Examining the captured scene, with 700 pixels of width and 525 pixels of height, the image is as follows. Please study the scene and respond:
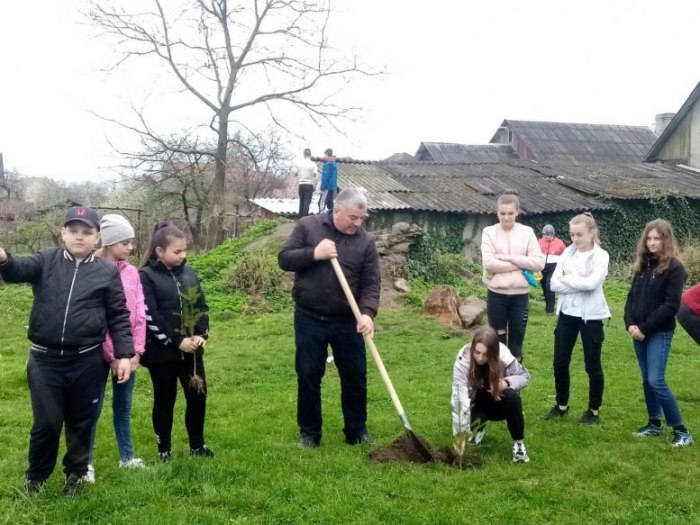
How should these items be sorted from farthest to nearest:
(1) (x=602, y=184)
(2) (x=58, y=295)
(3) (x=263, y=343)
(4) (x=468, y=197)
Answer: (1) (x=602, y=184) < (4) (x=468, y=197) < (3) (x=263, y=343) < (2) (x=58, y=295)

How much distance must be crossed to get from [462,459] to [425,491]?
2.17 ft

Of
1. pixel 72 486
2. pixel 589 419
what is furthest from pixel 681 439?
pixel 72 486

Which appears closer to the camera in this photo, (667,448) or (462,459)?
(462,459)

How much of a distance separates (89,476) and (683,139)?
1158 inches

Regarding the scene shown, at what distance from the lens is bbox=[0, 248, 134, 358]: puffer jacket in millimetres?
3789

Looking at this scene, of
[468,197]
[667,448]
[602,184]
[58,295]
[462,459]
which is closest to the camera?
[58,295]

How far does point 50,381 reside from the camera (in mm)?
3838

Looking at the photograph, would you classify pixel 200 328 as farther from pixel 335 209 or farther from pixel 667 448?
pixel 667 448

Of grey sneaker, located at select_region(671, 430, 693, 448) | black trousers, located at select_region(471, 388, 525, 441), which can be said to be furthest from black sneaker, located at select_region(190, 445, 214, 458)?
grey sneaker, located at select_region(671, 430, 693, 448)

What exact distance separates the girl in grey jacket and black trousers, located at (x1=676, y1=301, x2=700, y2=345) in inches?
54.6

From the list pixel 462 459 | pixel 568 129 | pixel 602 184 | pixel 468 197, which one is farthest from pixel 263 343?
pixel 568 129

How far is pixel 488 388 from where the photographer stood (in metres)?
4.88

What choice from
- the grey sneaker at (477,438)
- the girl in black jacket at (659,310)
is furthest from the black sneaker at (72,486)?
the girl in black jacket at (659,310)

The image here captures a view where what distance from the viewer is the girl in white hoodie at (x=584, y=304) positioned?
571cm
